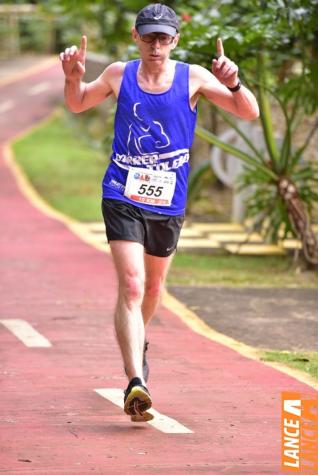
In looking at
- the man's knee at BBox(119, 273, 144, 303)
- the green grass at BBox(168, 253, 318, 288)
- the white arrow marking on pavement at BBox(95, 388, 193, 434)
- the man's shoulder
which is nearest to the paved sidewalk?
the white arrow marking on pavement at BBox(95, 388, 193, 434)

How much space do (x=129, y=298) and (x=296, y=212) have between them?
271 inches

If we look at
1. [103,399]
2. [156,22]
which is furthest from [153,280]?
[156,22]

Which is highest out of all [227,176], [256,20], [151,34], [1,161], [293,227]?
[151,34]

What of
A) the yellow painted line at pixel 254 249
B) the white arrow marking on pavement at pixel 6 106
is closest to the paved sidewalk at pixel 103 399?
the yellow painted line at pixel 254 249

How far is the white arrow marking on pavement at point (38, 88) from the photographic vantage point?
4416 centimetres

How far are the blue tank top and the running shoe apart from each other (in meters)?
1.10

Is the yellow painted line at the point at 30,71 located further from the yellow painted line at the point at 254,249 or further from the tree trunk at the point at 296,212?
the tree trunk at the point at 296,212

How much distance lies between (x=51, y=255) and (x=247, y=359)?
20.6 ft

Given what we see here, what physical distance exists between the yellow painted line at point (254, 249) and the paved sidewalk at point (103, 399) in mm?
2501

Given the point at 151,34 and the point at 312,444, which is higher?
the point at 151,34

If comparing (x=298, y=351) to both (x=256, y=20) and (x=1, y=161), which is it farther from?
(x=1, y=161)

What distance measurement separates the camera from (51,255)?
15445mm

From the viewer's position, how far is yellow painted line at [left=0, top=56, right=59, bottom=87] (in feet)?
158

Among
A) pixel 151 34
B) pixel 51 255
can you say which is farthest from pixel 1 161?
pixel 151 34
